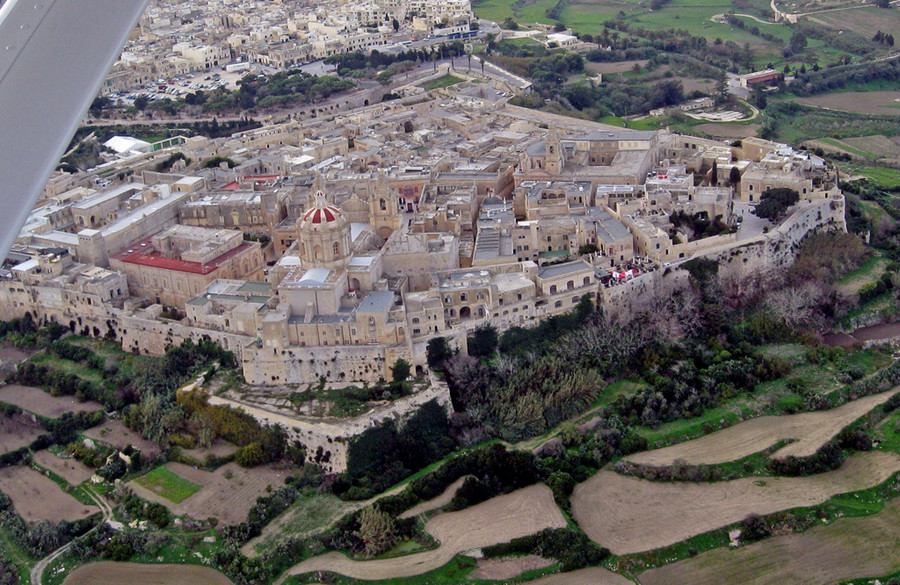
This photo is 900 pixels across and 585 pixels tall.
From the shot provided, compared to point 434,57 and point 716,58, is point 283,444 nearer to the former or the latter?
point 434,57

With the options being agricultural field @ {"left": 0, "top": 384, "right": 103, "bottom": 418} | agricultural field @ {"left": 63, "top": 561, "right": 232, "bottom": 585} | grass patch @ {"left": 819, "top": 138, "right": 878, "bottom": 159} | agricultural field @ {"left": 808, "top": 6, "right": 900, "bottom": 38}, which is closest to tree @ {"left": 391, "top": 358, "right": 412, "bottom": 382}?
agricultural field @ {"left": 63, "top": 561, "right": 232, "bottom": 585}

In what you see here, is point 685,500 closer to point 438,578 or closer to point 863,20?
point 438,578

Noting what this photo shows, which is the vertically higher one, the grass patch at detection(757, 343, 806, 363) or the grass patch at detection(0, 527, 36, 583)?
the grass patch at detection(757, 343, 806, 363)

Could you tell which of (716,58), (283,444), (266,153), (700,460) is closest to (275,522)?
(283,444)

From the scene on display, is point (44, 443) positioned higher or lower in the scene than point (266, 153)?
lower

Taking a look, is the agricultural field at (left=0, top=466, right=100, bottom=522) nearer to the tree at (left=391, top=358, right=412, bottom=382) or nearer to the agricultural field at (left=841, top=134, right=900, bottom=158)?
the tree at (left=391, top=358, right=412, bottom=382)

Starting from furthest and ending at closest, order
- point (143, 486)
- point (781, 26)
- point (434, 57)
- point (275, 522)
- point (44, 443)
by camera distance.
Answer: point (781, 26), point (434, 57), point (44, 443), point (143, 486), point (275, 522)

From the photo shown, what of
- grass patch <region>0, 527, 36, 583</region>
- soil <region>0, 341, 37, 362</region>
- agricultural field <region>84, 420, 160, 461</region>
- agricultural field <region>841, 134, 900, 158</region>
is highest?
agricultural field <region>841, 134, 900, 158</region>

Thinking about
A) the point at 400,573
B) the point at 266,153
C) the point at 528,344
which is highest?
the point at 266,153
